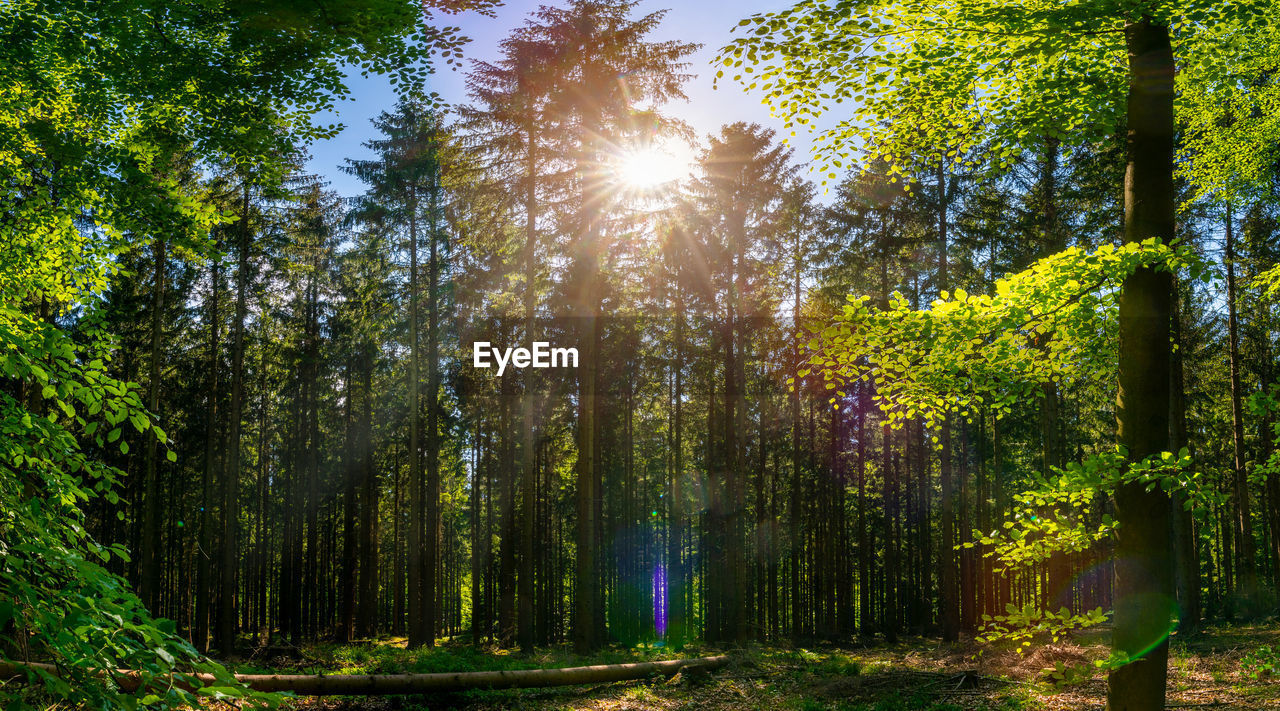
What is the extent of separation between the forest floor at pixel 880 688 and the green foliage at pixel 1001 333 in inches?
264

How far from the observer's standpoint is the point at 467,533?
150ft

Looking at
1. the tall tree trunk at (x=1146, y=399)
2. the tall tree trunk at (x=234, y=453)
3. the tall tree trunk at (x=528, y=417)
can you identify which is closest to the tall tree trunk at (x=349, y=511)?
the tall tree trunk at (x=234, y=453)

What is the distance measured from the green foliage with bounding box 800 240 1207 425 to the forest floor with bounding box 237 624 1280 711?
22.0ft

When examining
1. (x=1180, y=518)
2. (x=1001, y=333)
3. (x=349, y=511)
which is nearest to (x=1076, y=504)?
(x=1001, y=333)

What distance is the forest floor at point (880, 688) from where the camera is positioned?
1080 cm

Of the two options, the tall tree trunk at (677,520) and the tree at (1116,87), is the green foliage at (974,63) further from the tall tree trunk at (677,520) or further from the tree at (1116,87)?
the tall tree trunk at (677,520)

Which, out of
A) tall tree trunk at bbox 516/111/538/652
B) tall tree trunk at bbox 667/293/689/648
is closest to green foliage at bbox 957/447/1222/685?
tall tree trunk at bbox 516/111/538/652

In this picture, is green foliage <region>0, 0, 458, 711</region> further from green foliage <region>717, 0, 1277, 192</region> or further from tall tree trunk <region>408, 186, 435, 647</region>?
tall tree trunk <region>408, 186, 435, 647</region>

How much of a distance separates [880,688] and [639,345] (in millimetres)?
15068

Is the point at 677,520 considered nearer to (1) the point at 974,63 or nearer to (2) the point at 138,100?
(2) the point at 138,100

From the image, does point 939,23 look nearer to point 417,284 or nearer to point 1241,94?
point 1241,94

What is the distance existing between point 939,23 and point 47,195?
1079 centimetres

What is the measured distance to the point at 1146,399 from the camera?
4.80m

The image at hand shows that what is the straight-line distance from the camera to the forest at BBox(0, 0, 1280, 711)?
4.64m
